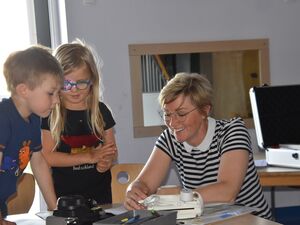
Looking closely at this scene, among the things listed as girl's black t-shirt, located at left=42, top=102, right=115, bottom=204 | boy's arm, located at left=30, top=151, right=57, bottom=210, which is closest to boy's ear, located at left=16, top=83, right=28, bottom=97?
boy's arm, located at left=30, top=151, right=57, bottom=210

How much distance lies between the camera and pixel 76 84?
8.32 feet

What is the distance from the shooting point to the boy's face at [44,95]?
2.09m

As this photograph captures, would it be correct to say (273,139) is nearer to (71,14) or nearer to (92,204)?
(71,14)

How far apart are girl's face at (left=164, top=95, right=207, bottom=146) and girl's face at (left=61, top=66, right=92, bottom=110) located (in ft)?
1.48

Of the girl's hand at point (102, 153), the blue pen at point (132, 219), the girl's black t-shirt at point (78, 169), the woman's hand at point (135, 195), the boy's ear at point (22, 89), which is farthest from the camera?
the girl's black t-shirt at point (78, 169)

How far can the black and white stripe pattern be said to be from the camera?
224 centimetres

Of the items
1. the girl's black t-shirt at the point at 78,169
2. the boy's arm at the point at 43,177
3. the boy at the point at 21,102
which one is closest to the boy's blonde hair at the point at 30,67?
the boy at the point at 21,102

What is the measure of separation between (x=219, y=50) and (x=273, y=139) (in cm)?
102

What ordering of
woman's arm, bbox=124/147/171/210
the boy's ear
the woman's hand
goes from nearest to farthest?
1. the woman's hand
2. the boy's ear
3. woman's arm, bbox=124/147/171/210

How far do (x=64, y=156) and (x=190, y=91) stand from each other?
688 millimetres

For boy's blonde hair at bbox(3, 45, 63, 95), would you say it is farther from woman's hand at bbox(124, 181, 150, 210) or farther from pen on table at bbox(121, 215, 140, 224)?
pen on table at bbox(121, 215, 140, 224)

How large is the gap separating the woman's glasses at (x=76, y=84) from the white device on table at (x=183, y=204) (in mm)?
877

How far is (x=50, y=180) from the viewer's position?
2355mm

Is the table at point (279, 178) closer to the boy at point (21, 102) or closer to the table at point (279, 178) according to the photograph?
the table at point (279, 178)
